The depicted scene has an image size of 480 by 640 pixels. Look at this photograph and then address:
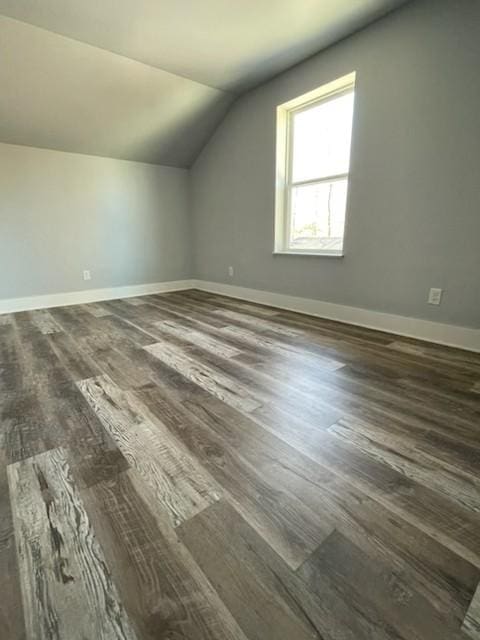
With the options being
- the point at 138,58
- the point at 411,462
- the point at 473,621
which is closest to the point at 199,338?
the point at 411,462

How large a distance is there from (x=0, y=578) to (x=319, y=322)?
2.56 metres

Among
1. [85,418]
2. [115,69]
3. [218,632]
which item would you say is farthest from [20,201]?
[218,632]

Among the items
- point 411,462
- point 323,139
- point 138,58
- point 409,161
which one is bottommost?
→ point 411,462

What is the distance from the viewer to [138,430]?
121cm

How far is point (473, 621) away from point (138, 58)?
3.78m

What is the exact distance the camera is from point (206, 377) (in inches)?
66.1

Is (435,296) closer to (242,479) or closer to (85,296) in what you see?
(242,479)

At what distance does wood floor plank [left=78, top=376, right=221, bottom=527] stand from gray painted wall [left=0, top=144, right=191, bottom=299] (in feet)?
9.03

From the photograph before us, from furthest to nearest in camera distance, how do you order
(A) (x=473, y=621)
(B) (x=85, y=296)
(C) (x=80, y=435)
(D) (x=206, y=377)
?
(B) (x=85, y=296)
(D) (x=206, y=377)
(C) (x=80, y=435)
(A) (x=473, y=621)

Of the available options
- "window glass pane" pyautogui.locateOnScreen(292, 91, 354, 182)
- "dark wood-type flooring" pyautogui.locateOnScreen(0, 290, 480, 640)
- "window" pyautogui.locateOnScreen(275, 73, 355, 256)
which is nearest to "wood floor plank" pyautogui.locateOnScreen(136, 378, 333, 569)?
"dark wood-type flooring" pyautogui.locateOnScreen(0, 290, 480, 640)

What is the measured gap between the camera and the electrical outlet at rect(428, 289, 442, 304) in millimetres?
2160

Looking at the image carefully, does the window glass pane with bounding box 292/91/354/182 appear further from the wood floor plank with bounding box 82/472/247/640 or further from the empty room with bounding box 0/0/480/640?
the wood floor plank with bounding box 82/472/247/640

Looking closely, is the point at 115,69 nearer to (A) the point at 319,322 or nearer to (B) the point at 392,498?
(A) the point at 319,322

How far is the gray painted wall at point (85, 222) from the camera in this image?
3.28 m
